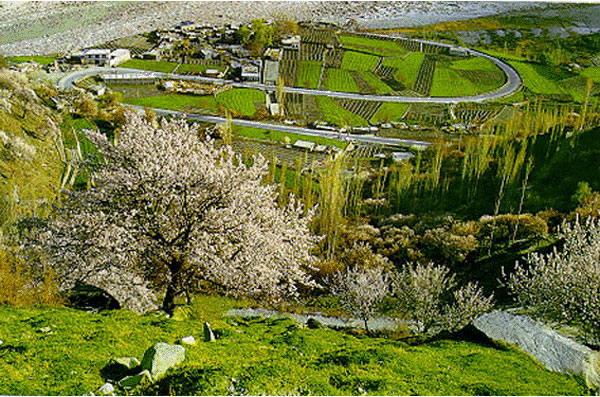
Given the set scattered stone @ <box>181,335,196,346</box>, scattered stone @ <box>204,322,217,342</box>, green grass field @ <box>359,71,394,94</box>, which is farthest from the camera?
green grass field @ <box>359,71,394,94</box>

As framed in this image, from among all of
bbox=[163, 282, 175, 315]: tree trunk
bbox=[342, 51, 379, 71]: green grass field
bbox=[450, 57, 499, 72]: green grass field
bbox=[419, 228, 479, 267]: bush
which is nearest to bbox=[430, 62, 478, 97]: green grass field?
bbox=[450, 57, 499, 72]: green grass field

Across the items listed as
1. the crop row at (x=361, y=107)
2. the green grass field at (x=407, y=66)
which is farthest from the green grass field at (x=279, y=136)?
the green grass field at (x=407, y=66)

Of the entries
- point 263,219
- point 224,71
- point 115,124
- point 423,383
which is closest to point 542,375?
point 423,383

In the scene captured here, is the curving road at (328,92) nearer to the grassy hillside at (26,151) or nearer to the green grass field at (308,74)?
the green grass field at (308,74)

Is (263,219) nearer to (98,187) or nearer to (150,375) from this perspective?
(98,187)

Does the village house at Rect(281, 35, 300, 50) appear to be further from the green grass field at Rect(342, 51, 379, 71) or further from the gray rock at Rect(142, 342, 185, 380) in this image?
the gray rock at Rect(142, 342, 185, 380)

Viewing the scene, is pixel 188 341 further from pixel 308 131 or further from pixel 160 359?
pixel 308 131
